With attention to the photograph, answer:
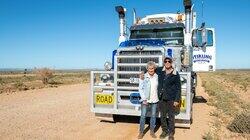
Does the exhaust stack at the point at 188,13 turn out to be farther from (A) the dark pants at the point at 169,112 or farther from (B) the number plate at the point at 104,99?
(A) the dark pants at the point at 169,112

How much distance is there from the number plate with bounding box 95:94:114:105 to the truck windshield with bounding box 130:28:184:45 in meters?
3.02

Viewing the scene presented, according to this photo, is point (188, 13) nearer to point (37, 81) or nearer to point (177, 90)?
point (177, 90)

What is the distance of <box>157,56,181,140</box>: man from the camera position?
830 centimetres

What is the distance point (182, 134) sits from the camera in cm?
913

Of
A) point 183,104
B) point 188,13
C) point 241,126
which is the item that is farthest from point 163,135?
point 188,13

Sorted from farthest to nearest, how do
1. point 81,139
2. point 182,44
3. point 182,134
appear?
1. point 182,44
2. point 182,134
3. point 81,139

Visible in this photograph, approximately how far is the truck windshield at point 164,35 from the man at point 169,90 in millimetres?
3198

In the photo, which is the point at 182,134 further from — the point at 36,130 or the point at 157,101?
the point at 36,130

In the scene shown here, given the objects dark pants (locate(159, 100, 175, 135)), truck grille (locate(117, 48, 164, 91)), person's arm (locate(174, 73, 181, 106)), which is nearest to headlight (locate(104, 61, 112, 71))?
truck grille (locate(117, 48, 164, 91))

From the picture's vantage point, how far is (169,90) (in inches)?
328

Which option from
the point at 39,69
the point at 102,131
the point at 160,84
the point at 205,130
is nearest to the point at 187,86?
the point at 160,84

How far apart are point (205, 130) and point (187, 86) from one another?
5.63 feet

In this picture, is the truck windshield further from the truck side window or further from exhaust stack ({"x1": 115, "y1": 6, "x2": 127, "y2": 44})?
the truck side window

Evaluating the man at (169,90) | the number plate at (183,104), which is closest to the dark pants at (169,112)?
the man at (169,90)
